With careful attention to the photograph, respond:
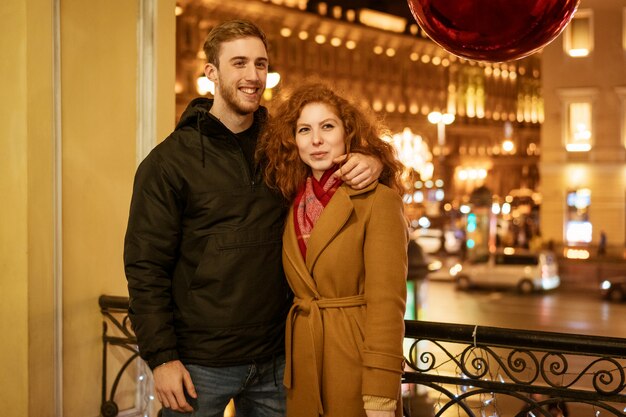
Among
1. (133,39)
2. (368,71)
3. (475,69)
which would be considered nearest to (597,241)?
(133,39)

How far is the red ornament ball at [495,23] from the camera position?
2.22 meters

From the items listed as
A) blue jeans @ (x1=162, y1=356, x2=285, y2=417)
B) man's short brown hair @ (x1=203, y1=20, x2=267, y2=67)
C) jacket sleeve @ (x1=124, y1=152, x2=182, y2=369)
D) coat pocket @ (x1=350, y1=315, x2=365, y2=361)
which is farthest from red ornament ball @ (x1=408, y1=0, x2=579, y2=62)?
blue jeans @ (x1=162, y1=356, x2=285, y2=417)

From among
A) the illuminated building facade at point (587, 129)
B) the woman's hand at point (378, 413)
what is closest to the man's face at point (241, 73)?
the woman's hand at point (378, 413)

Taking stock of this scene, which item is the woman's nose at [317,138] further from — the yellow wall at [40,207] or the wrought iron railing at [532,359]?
the yellow wall at [40,207]

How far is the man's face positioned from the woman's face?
0.74 ft

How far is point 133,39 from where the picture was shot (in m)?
4.96

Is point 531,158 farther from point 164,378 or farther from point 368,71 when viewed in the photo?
point 164,378

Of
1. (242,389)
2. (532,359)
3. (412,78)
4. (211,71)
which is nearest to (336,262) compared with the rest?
(242,389)

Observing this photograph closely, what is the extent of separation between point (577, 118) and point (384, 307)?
3538cm

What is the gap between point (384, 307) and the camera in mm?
2578

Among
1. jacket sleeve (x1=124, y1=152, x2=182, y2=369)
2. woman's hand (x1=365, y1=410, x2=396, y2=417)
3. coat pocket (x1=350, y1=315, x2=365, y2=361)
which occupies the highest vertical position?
jacket sleeve (x1=124, y1=152, x2=182, y2=369)

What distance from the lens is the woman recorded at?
8.49ft

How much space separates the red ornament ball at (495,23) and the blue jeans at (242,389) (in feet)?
4.46

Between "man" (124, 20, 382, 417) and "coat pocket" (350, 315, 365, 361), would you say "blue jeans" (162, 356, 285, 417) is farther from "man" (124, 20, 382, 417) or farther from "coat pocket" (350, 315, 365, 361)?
"coat pocket" (350, 315, 365, 361)
